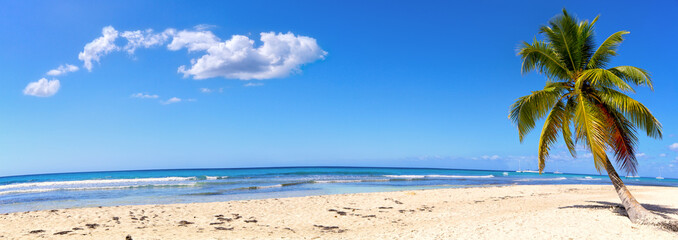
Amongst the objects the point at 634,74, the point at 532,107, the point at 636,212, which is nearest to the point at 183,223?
the point at 532,107

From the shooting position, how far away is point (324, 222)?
1150cm

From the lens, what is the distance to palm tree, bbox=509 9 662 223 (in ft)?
29.9

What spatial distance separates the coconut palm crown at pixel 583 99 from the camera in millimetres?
9141

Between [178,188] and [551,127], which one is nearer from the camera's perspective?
[551,127]

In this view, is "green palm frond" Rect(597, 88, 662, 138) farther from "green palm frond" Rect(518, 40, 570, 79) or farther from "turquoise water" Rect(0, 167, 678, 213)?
"turquoise water" Rect(0, 167, 678, 213)

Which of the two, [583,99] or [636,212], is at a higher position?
[583,99]

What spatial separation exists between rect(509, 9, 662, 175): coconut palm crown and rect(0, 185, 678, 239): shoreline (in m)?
1.80

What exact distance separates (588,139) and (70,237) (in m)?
13.5

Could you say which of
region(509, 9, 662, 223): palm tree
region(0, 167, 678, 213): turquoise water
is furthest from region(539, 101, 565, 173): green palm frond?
region(0, 167, 678, 213): turquoise water

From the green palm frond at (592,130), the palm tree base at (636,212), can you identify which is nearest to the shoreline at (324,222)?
the palm tree base at (636,212)

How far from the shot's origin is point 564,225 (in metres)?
8.96

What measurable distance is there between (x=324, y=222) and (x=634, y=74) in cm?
952

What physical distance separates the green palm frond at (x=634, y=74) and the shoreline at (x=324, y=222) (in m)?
3.64

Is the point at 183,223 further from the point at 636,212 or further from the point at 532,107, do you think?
the point at 636,212
